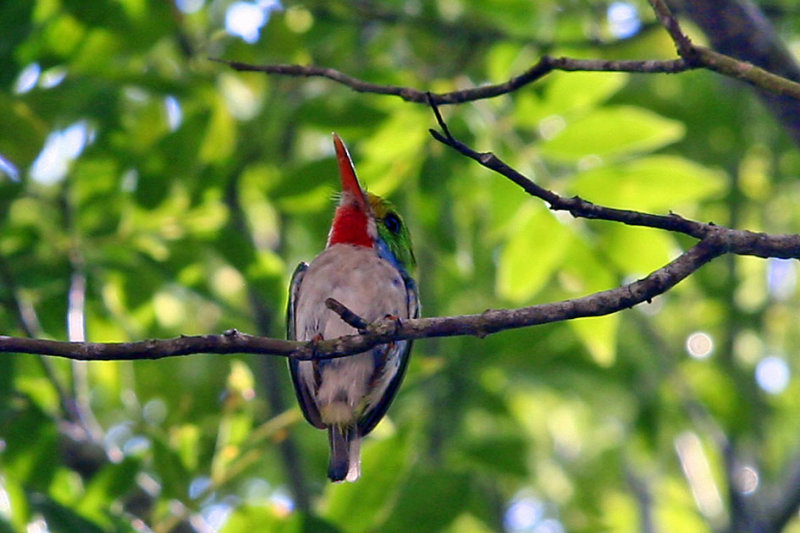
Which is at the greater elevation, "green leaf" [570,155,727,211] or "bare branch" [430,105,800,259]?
"green leaf" [570,155,727,211]

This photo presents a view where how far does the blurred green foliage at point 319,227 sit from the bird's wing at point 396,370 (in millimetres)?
82

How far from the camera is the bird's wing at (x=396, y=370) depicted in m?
4.59

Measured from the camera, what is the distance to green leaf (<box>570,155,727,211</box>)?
14.5ft

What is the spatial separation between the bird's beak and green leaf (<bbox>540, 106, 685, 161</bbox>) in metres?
0.87

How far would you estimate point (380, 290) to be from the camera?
469cm

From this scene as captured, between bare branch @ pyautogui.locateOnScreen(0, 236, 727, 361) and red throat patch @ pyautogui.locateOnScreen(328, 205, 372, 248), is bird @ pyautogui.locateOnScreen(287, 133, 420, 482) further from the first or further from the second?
bare branch @ pyautogui.locateOnScreen(0, 236, 727, 361)

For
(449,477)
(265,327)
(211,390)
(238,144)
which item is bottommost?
(449,477)

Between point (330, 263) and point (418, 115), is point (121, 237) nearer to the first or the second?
point (330, 263)

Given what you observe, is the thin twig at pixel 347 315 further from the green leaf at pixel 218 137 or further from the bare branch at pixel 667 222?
the green leaf at pixel 218 137

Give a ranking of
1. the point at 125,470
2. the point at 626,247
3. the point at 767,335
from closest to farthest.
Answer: the point at 125,470, the point at 626,247, the point at 767,335

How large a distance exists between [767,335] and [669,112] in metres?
1.98

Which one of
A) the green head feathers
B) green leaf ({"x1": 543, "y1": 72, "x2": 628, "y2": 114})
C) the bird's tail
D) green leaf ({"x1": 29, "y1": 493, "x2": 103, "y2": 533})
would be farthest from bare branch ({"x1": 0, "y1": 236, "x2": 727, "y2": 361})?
the green head feathers

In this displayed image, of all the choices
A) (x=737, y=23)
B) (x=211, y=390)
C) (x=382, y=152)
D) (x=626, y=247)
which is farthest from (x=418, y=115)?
(x=211, y=390)

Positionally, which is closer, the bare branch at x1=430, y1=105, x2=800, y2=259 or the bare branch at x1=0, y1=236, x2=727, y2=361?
the bare branch at x1=0, y1=236, x2=727, y2=361
